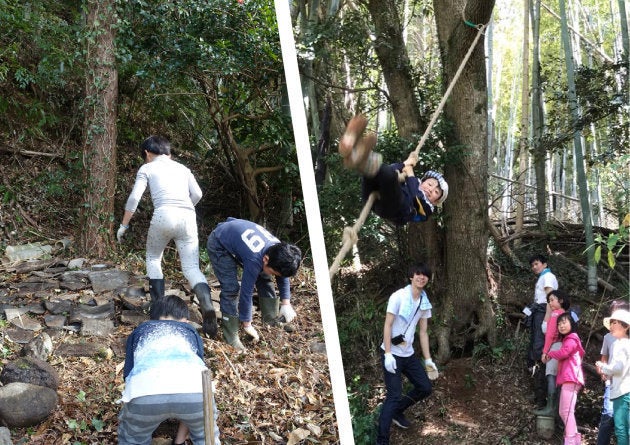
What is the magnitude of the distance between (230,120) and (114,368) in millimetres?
1868

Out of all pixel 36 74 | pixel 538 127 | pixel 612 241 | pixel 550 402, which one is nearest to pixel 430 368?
pixel 550 402

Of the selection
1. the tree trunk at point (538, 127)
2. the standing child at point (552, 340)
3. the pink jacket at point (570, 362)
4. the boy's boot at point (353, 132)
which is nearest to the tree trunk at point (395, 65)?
the tree trunk at point (538, 127)

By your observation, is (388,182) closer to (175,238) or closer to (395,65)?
(175,238)

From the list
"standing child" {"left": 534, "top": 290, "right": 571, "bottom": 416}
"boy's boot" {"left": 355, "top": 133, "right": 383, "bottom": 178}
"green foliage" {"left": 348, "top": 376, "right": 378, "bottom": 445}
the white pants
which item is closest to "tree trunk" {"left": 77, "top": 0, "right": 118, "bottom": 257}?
the white pants

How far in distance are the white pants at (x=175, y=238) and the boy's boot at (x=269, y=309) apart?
1.14 ft

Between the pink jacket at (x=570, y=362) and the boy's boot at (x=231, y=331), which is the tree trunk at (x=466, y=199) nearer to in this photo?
the pink jacket at (x=570, y=362)

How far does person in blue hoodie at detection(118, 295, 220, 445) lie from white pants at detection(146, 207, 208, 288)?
0.89 metres

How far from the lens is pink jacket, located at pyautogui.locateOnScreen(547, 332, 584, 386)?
2.78 meters

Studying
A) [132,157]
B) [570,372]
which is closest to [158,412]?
[570,372]

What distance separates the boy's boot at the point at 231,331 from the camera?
9.66 ft

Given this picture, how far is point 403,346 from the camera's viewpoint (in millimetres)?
3076

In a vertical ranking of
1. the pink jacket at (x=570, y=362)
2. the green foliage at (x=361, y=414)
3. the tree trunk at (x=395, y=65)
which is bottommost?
the green foliage at (x=361, y=414)

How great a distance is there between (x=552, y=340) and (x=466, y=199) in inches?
50.0

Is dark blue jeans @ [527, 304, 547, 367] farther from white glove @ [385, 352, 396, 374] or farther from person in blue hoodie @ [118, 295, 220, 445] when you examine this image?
person in blue hoodie @ [118, 295, 220, 445]
